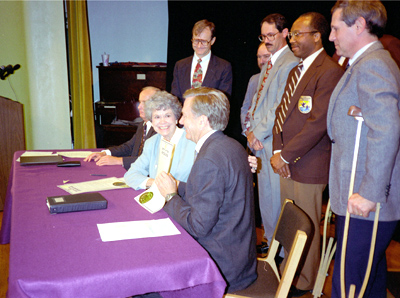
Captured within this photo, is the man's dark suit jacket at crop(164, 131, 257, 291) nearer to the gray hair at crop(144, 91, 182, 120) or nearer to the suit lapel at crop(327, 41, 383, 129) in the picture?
the suit lapel at crop(327, 41, 383, 129)

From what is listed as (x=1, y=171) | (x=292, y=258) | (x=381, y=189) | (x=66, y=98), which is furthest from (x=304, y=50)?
(x=66, y=98)

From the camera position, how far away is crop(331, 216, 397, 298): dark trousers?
5.11ft

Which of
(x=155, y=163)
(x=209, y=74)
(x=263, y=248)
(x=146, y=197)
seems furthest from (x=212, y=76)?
(x=146, y=197)

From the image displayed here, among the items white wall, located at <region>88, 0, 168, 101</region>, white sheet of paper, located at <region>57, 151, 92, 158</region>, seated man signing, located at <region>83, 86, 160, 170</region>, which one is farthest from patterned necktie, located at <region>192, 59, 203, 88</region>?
white wall, located at <region>88, 0, 168, 101</region>

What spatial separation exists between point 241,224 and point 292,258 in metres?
0.28

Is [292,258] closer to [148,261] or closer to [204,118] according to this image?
[148,261]

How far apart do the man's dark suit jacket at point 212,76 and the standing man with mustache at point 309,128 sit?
41.1 inches

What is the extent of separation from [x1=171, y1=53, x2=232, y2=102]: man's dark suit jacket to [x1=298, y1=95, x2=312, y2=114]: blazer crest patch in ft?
3.72

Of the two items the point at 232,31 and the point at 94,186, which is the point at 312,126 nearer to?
the point at 94,186

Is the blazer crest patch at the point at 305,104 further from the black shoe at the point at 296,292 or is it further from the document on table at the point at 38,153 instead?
the document on table at the point at 38,153

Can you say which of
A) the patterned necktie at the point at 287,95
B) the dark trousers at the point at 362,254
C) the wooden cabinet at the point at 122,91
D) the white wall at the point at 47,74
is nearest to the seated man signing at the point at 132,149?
the patterned necktie at the point at 287,95

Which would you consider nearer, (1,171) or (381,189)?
(381,189)

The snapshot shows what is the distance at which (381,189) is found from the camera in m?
1.43

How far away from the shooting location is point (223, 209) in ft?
4.94
